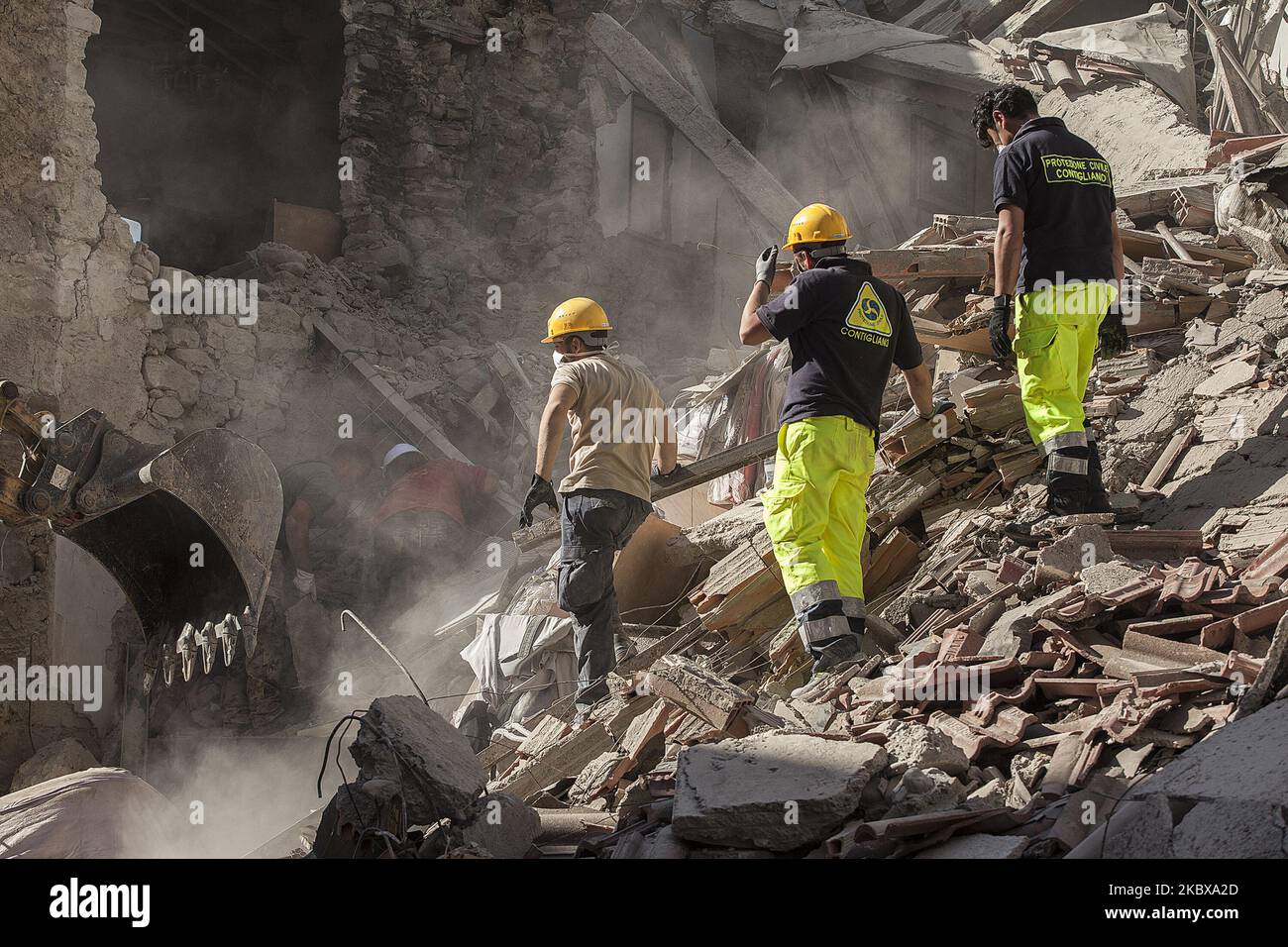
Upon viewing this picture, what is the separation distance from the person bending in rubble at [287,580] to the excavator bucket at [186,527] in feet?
6.83

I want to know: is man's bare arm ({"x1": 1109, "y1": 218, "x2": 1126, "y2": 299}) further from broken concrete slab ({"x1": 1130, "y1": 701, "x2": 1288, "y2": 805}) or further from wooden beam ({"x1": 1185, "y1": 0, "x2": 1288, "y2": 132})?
wooden beam ({"x1": 1185, "y1": 0, "x2": 1288, "y2": 132})

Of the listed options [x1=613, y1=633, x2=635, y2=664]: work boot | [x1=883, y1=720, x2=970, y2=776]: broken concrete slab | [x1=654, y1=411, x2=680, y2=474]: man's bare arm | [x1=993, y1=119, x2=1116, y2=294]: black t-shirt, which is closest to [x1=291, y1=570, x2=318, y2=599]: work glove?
[x1=613, y1=633, x2=635, y2=664]: work boot

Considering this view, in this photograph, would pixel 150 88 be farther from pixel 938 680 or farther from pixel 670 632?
pixel 938 680

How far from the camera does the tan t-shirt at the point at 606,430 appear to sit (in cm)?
504

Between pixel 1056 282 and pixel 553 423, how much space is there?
2.20 meters

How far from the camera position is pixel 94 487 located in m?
4.11

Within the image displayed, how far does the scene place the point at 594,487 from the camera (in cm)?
501

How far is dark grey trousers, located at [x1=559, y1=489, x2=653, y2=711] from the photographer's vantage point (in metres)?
4.98

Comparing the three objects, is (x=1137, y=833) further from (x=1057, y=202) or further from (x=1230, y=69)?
(x=1230, y=69)

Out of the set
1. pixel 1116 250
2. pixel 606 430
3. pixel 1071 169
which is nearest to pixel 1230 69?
pixel 1116 250

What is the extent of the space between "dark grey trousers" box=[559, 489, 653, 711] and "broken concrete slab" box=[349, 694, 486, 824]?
144 cm

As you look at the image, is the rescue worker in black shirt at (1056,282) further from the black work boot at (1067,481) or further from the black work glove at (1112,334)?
the black work glove at (1112,334)

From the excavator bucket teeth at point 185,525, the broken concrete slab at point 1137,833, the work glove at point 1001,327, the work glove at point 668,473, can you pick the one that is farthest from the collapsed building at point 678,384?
the work glove at point 1001,327

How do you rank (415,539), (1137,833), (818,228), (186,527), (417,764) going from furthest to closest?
1. (415,539)
2. (186,527)
3. (818,228)
4. (417,764)
5. (1137,833)
